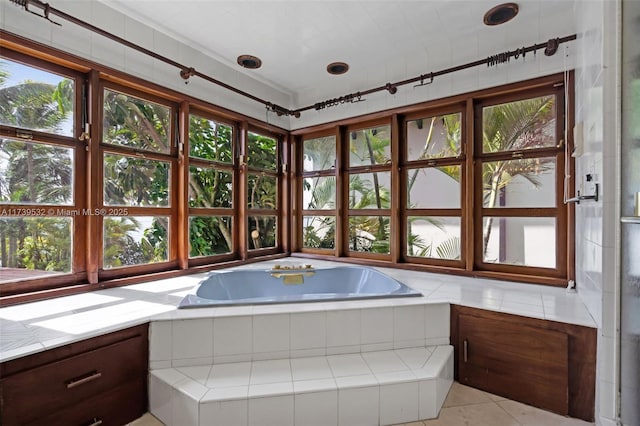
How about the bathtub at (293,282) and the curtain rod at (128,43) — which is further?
the bathtub at (293,282)

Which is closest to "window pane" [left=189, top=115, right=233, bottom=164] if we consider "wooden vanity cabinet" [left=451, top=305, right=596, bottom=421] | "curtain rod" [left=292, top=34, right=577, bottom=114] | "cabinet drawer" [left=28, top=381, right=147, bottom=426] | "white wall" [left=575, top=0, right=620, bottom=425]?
"curtain rod" [left=292, top=34, right=577, bottom=114]

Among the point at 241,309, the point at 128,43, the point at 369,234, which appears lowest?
the point at 241,309

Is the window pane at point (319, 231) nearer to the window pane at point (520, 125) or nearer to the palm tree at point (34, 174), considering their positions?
the window pane at point (520, 125)

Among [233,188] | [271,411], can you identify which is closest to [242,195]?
[233,188]

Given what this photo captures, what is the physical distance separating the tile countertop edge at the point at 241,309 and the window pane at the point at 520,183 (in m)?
0.63

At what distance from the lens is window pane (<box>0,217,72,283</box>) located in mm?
1681

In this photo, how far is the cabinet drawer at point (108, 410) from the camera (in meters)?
1.25

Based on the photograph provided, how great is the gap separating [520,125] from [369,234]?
157 cm

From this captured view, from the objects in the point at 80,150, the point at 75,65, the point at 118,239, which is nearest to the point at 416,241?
the point at 118,239

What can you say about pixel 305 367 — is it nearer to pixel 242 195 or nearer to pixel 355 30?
pixel 242 195

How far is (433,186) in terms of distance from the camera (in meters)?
2.73

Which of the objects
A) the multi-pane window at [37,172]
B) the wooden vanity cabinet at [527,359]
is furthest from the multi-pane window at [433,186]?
the multi-pane window at [37,172]

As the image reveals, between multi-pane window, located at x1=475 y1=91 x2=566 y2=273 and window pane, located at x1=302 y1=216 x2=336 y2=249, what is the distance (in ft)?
4.72

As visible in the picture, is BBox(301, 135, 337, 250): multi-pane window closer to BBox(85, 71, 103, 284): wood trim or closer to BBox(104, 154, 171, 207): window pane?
BBox(104, 154, 171, 207): window pane
